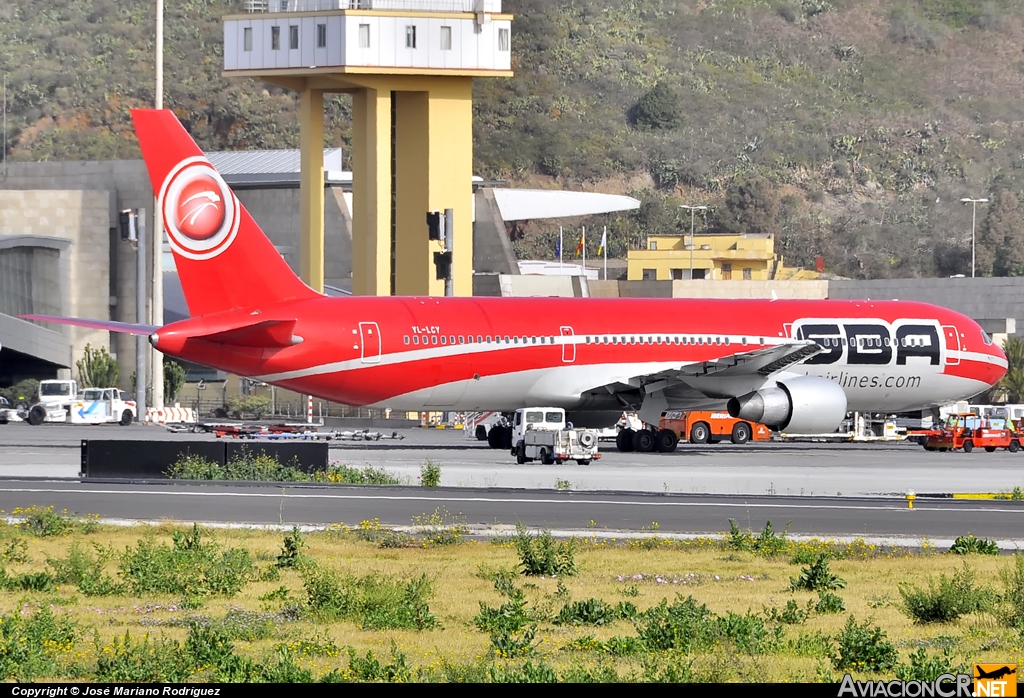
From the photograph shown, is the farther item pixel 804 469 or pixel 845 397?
pixel 845 397

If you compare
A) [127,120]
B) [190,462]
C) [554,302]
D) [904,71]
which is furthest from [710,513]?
[904,71]

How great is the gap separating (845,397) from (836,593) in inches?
1029

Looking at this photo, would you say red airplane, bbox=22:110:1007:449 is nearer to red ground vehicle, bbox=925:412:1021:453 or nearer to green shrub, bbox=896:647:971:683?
red ground vehicle, bbox=925:412:1021:453

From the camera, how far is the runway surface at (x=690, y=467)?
102 feet

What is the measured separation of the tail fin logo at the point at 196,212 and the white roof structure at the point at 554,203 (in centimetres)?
6299

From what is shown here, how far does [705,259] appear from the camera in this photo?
329ft

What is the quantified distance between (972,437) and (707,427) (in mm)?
7820

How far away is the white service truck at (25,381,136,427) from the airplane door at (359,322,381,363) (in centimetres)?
2580

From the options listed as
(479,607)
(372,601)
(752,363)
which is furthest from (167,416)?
(372,601)

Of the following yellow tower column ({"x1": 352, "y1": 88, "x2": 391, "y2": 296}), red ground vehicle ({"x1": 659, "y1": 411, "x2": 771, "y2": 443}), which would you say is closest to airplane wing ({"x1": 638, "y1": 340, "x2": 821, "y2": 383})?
red ground vehicle ({"x1": 659, "y1": 411, "x2": 771, "y2": 443})

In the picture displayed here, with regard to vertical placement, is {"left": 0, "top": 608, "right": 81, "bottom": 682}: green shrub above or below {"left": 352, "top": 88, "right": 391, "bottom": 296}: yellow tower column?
below

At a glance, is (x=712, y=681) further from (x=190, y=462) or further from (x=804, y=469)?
(x=804, y=469)

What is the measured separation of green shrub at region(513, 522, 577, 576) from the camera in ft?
59.9

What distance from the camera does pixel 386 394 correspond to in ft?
132
